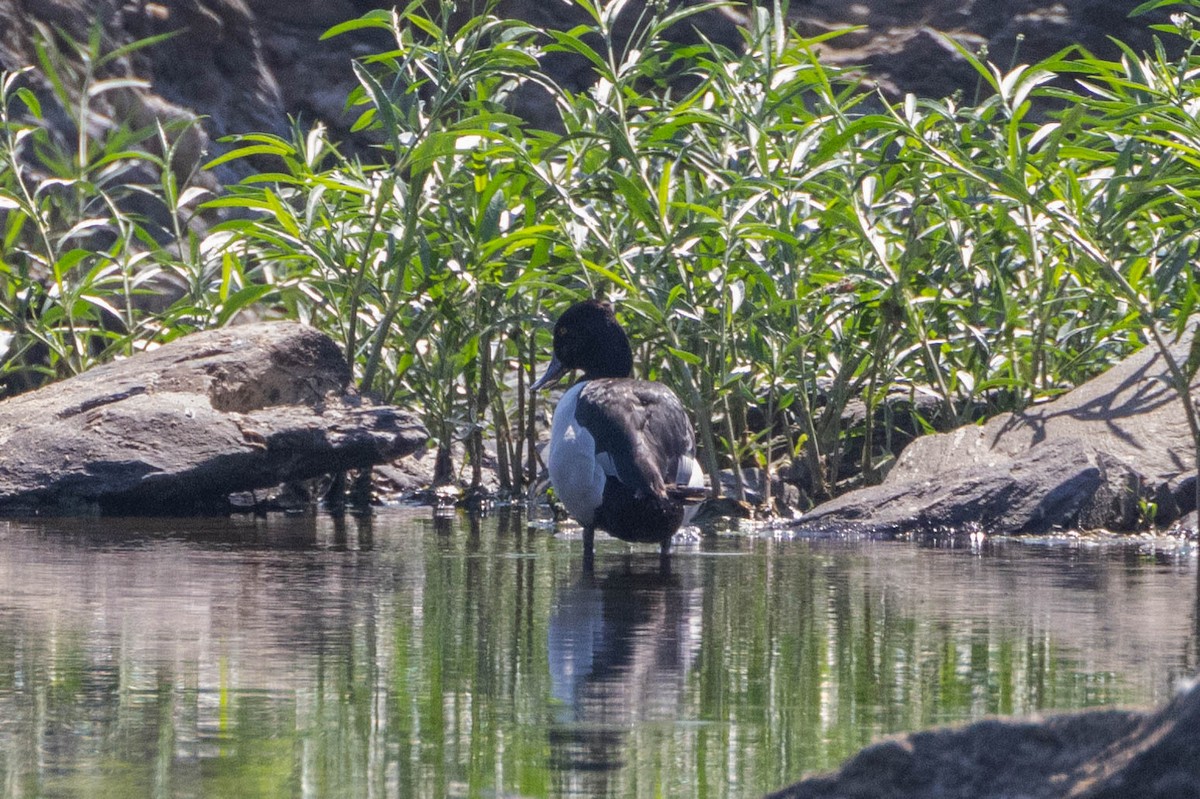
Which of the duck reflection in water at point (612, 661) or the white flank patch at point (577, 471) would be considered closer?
the duck reflection in water at point (612, 661)

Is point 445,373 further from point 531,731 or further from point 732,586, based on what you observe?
point 531,731

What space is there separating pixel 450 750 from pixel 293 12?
10408 millimetres

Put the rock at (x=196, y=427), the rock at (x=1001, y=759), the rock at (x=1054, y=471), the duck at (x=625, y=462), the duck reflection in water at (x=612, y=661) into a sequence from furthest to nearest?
1. the rock at (x=196, y=427)
2. the rock at (x=1054, y=471)
3. the duck at (x=625, y=462)
4. the duck reflection in water at (x=612, y=661)
5. the rock at (x=1001, y=759)

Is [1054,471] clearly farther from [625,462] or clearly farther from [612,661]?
[612,661]

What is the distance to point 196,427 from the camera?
7281 millimetres

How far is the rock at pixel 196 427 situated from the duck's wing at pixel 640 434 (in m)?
1.57

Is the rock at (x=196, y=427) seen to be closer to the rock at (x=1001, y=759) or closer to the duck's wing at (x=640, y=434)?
the duck's wing at (x=640, y=434)

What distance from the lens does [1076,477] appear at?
6.71 metres

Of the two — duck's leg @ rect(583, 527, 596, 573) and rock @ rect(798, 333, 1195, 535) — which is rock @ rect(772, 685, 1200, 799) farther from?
rock @ rect(798, 333, 1195, 535)

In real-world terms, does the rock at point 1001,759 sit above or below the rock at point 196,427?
below

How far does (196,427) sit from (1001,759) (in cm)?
573

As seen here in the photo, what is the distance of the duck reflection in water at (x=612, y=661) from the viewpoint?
272 cm

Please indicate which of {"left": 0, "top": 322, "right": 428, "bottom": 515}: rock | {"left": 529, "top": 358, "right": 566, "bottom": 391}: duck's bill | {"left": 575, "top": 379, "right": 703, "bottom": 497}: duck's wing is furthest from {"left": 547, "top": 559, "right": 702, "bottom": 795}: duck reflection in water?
{"left": 0, "top": 322, "right": 428, "bottom": 515}: rock

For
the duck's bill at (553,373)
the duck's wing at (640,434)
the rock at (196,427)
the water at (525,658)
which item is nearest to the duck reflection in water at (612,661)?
the water at (525,658)
